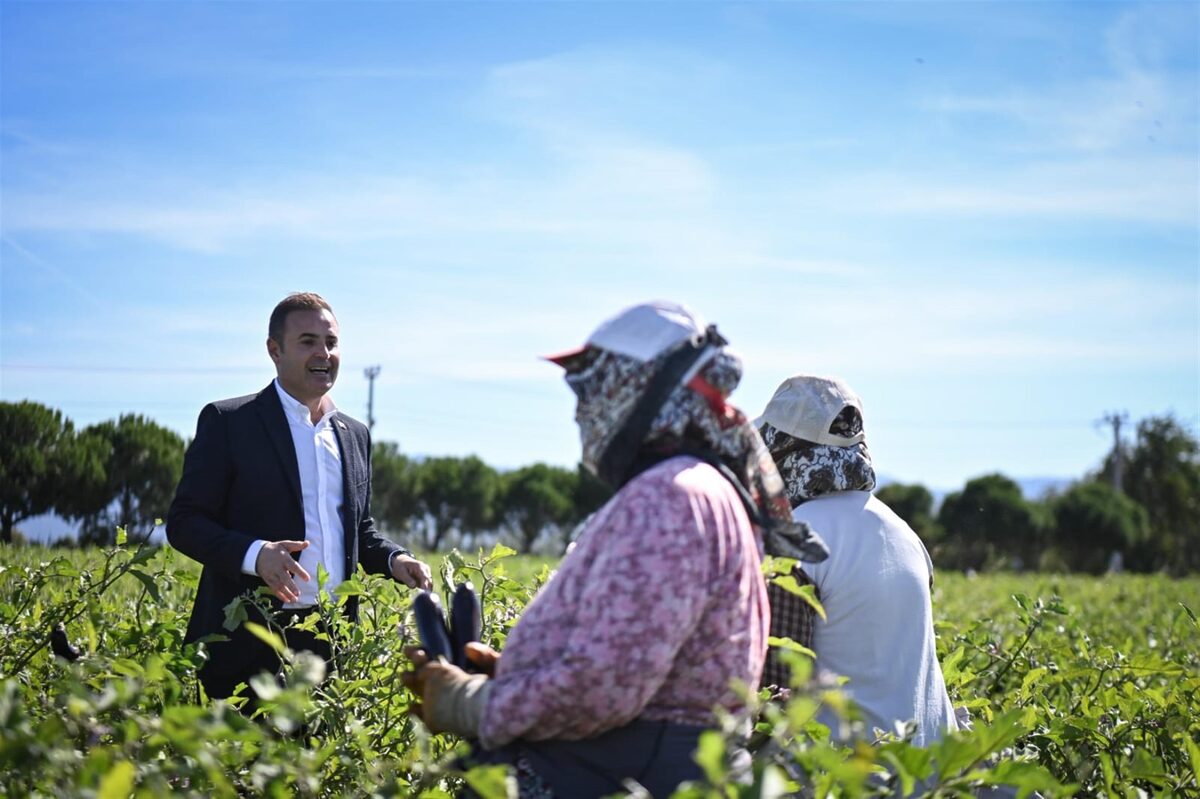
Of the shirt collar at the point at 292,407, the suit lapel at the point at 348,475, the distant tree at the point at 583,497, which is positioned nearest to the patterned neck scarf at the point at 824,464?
the suit lapel at the point at 348,475

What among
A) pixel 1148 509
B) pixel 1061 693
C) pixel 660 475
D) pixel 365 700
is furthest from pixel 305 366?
pixel 1148 509

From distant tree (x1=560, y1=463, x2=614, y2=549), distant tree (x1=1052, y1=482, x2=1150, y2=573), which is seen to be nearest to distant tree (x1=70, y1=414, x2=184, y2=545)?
distant tree (x1=560, y1=463, x2=614, y2=549)

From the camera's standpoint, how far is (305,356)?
4.11 meters

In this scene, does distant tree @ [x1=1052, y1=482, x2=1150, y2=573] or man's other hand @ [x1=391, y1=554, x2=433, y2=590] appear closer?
man's other hand @ [x1=391, y1=554, x2=433, y2=590]

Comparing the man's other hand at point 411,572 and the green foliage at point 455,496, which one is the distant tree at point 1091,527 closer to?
the green foliage at point 455,496

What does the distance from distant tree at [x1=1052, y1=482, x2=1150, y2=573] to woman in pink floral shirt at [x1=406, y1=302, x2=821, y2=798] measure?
147 feet

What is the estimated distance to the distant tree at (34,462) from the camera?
9.44 m

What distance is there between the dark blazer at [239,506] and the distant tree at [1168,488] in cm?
5058

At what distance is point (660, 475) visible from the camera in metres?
2.11

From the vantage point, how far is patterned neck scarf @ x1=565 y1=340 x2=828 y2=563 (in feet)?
7.28

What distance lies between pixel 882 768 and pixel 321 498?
7.98 feet

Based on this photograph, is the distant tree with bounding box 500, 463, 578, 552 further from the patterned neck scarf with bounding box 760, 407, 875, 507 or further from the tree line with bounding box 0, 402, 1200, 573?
the patterned neck scarf with bounding box 760, 407, 875, 507

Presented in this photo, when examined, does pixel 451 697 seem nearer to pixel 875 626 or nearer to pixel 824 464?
pixel 875 626

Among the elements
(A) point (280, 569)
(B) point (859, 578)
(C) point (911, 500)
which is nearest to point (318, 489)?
(A) point (280, 569)
